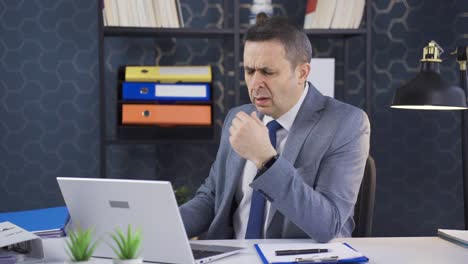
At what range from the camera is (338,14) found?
3.03m

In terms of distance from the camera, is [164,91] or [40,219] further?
[164,91]

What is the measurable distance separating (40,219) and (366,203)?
999mm

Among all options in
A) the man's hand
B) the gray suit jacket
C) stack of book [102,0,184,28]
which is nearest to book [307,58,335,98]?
stack of book [102,0,184,28]

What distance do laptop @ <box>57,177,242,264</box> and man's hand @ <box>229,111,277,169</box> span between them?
287mm

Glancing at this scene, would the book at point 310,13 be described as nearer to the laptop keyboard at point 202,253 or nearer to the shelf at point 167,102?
the shelf at point 167,102

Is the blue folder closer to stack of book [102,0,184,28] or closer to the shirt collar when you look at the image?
the shirt collar

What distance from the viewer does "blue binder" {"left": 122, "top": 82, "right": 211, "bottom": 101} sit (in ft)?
9.80

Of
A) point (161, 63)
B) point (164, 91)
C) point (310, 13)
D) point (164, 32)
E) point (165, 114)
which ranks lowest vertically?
point (165, 114)

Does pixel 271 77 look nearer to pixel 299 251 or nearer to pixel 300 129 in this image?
pixel 300 129

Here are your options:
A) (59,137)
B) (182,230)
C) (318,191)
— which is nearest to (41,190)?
(59,137)

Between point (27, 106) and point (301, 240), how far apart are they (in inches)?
76.1

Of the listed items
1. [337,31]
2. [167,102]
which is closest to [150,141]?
[167,102]

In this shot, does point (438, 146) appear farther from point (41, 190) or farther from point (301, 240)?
point (41, 190)

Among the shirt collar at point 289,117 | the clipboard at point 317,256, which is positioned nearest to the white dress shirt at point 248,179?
the shirt collar at point 289,117
